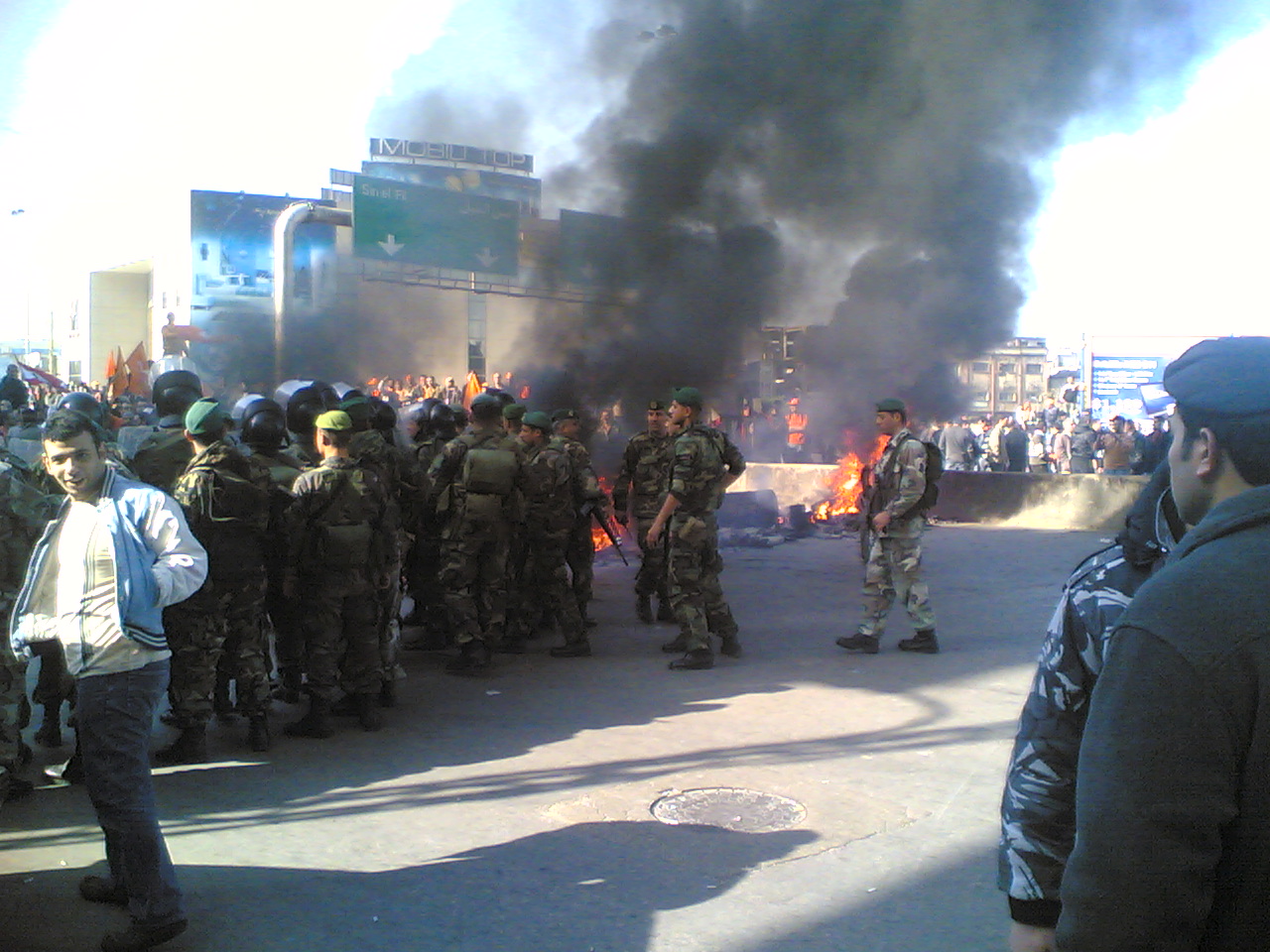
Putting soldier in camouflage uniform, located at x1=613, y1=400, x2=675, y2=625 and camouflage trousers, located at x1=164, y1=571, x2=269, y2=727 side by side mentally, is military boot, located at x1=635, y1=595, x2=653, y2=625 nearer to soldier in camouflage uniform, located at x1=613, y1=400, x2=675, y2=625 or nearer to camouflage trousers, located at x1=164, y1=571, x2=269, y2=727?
soldier in camouflage uniform, located at x1=613, y1=400, x2=675, y2=625

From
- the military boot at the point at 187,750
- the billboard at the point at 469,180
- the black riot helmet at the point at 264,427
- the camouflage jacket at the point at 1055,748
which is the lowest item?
the military boot at the point at 187,750

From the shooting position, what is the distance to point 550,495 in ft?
25.0

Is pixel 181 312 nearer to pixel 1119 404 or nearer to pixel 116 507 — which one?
pixel 1119 404

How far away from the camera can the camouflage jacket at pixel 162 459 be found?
5.82m

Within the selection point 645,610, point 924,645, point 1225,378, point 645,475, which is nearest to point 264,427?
point 645,475

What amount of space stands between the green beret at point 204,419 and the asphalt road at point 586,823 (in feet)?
5.00

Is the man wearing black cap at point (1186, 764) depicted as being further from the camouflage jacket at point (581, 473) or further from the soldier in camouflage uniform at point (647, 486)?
the soldier in camouflage uniform at point (647, 486)

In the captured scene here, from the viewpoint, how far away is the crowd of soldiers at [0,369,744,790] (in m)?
5.01

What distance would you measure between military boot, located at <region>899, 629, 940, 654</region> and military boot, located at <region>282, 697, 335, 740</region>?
3953 millimetres

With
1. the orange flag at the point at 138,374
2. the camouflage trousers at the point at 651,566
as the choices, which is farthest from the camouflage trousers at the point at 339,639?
the orange flag at the point at 138,374

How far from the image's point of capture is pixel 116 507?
3.29 meters

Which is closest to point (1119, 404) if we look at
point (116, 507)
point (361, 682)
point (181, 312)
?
point (361, 682)

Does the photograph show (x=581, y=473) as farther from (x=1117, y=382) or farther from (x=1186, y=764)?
(x=1117, y=382)

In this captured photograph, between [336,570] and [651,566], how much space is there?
3457 mm
